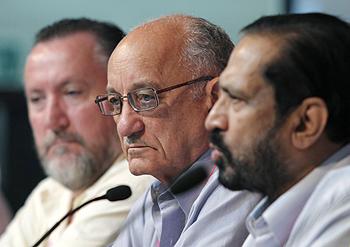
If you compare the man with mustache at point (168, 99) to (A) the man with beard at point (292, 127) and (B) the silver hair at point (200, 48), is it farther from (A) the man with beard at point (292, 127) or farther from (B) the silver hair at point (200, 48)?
Result: (A) the man with beard at point (292, 127)

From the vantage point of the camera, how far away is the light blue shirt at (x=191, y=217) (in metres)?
1.62

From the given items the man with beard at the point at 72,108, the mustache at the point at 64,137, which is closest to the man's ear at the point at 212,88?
the man with beard at the point at 72,108

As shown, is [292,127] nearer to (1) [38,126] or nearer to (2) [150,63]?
(2) [150,63]

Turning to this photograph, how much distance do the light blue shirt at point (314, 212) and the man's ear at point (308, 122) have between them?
5 cm

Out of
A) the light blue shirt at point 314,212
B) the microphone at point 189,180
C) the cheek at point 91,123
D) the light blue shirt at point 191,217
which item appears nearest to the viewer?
the light blue shirt at point 314,212

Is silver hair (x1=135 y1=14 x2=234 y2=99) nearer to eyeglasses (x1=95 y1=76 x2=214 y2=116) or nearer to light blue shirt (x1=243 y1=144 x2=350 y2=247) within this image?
eyeglasses (x1=95 y1=76 x2=214 y2=116)

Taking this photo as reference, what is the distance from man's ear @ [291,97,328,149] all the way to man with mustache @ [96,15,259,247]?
1.40ft

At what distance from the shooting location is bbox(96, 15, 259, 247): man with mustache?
5.90ft

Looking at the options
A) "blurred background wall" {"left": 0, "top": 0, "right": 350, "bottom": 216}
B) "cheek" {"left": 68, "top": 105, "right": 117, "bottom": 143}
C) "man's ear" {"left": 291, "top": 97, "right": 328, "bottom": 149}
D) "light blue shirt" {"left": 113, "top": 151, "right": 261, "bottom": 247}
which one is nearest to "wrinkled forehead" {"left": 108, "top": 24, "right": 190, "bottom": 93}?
"light blue shirt" {"left": 113, "top": 151, "right": 261, "bottom": 247}

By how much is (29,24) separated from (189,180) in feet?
8.80

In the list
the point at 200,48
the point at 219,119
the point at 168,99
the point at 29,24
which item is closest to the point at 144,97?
the point at 168,99

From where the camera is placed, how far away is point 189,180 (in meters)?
1.79

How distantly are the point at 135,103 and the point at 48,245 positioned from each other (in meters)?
0.74

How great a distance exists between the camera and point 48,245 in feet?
7.86
